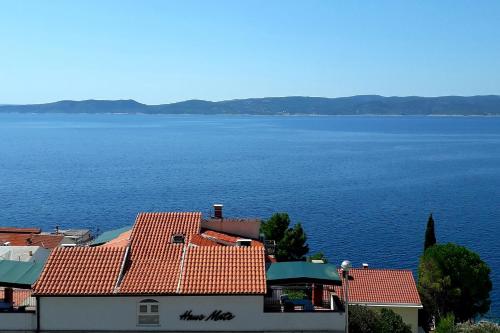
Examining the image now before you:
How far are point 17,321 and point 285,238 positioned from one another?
98.2ft

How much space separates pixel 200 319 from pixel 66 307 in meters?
3.78

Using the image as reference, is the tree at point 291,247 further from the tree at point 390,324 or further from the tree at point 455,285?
the tree at point 390,324

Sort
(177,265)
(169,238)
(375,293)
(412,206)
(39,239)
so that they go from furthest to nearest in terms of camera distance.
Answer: (412,206), (39,239), (375,293), (169,238), (177,265)

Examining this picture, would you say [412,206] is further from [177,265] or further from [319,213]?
[177,265]

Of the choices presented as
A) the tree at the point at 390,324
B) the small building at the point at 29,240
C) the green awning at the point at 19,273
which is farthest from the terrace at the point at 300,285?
the small building at the point at 29,240

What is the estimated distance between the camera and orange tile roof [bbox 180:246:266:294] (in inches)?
749

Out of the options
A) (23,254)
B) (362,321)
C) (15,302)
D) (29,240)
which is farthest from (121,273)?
(29,240)

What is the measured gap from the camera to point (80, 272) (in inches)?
776

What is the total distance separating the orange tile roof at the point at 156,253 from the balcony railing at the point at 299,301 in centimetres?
291

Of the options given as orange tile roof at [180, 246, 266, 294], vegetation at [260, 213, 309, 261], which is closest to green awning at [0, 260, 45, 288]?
orange tile roof at [180, 246, 266, 294]

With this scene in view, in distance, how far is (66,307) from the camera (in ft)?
62.4

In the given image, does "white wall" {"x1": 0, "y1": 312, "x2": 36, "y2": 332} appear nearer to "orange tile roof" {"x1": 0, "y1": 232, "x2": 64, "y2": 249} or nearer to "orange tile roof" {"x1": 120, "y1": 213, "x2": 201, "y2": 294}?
"orange tile roof" {"x1": 120, "y1": 213, "x2": 201, "y2": 294}

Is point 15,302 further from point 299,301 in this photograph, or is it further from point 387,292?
point 387,292

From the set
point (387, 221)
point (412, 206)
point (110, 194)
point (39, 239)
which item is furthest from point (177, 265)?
point (110, 194)
